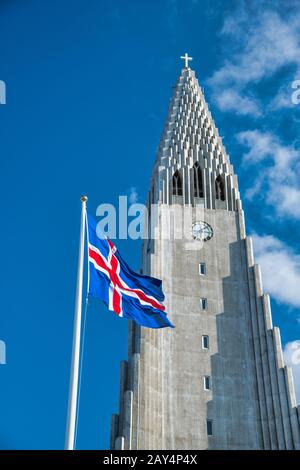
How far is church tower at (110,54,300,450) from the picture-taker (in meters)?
52.4

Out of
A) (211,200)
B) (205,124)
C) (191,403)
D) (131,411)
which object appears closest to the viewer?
(131,411)

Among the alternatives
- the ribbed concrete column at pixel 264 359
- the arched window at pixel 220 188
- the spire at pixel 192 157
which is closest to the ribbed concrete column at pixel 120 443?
the ribbed concrete column at pixel 264 359

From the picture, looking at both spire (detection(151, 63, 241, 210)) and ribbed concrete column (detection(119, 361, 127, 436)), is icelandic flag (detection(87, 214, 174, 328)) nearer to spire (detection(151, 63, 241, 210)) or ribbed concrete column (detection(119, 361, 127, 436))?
ribbed concrete column (detection(119, 361, 127, 436))

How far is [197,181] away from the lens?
70.1 m

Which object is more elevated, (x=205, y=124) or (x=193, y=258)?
(x=205, y=124)

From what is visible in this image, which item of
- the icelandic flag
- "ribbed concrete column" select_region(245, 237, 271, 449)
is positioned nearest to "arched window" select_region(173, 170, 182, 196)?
"ribbed concrete column" select_region(245, 237, 271, 449)

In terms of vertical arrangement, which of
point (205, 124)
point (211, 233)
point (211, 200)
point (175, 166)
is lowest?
point (211, 233)

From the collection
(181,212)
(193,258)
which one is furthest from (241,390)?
(181,212)

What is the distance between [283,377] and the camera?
181 feet

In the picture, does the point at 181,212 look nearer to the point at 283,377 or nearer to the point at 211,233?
the point at 211,233

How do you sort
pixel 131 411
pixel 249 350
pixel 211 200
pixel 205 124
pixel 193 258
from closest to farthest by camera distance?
pixel 131 411 → pixel 249 350 → pixel 193 258 → pixel 211 200 → pixel 205 124

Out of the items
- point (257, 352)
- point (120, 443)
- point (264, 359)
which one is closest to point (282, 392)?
point (264, 359)

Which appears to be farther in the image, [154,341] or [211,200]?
[211,200]

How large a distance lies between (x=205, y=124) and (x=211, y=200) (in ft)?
44.2
